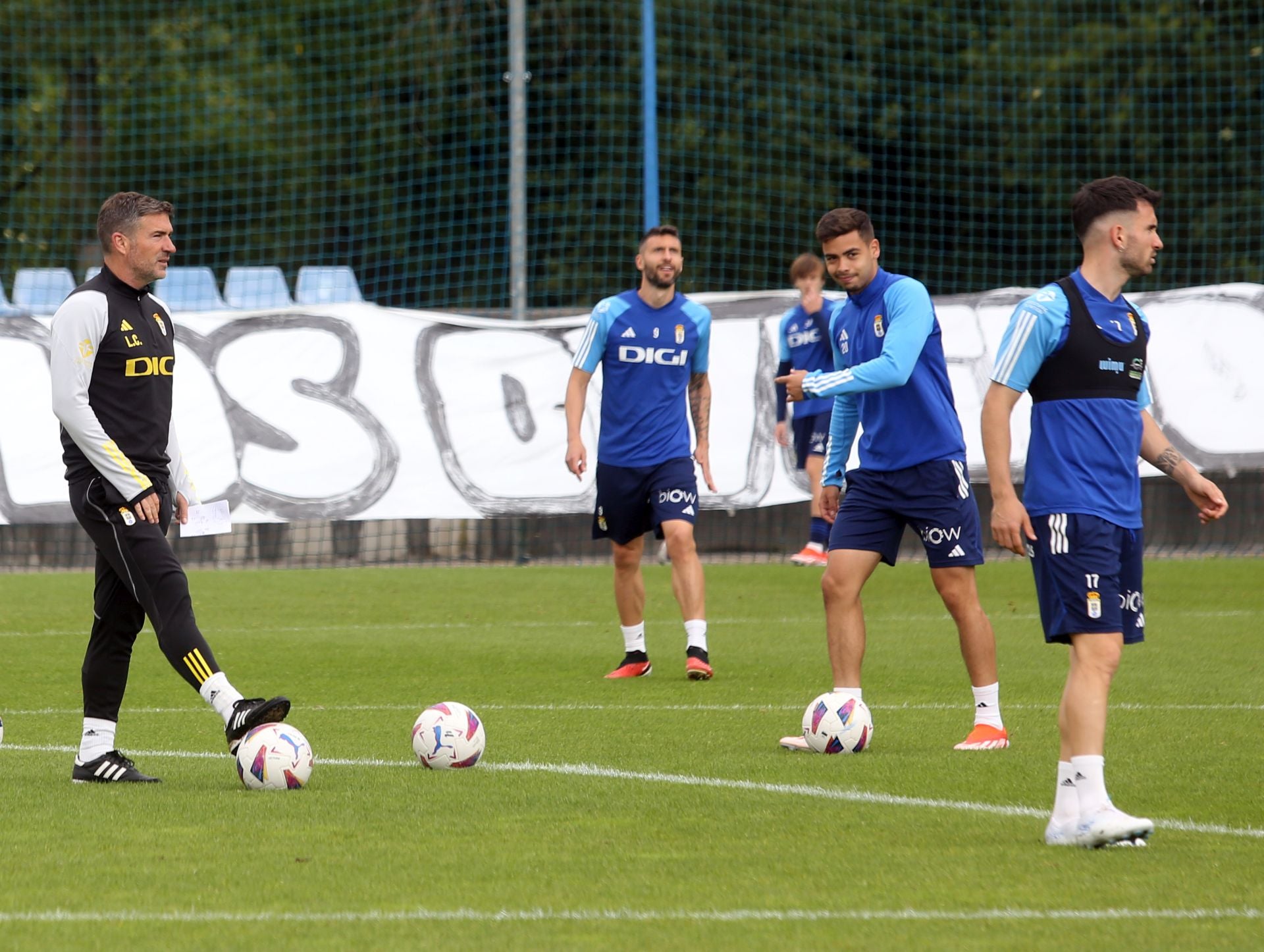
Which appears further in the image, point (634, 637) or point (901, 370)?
point (634, 637)

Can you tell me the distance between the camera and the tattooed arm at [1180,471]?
571cm

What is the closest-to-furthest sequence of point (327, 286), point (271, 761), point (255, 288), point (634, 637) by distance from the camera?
1. point (271, 761)
2. point (634, 637)
3. point (327, 286)
4. point (255, 288)

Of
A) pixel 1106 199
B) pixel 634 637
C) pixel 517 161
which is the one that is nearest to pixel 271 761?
pixel 1106 199

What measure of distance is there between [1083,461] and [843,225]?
220 centimetres

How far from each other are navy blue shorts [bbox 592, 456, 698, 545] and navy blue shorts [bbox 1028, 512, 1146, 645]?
4.60 metres

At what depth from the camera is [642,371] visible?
10.1 metres

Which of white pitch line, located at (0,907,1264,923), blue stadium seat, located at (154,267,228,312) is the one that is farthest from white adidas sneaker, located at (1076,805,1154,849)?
blue stadium seat, located at (154,267,228,312)

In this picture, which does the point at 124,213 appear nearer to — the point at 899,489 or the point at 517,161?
the point at 899,489

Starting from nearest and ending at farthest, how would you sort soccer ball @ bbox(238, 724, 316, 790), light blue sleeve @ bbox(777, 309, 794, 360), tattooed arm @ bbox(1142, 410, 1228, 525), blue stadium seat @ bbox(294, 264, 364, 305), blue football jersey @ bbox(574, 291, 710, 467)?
tattooed arm @ bbox(1142, 410, 1228, 525)
soccer ball @ bbox(238, 724, 316, 790)
blue football jersey @ bbox(574, 291, 710, 467)
light blue sleeve @ bbox(777, 309, 794, 360)
blue stadium seat @ bbox(294, 264, 364, 305)

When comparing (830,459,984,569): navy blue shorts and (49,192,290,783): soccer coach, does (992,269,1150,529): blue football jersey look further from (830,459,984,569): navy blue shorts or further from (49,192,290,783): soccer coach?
(49,192,290,783): soccer coach

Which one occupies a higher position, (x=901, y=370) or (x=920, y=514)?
(x=901, y=370)

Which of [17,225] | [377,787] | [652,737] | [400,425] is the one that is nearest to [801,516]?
[400,425]

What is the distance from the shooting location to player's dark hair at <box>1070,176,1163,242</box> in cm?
541

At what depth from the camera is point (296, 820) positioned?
579 centimetres
